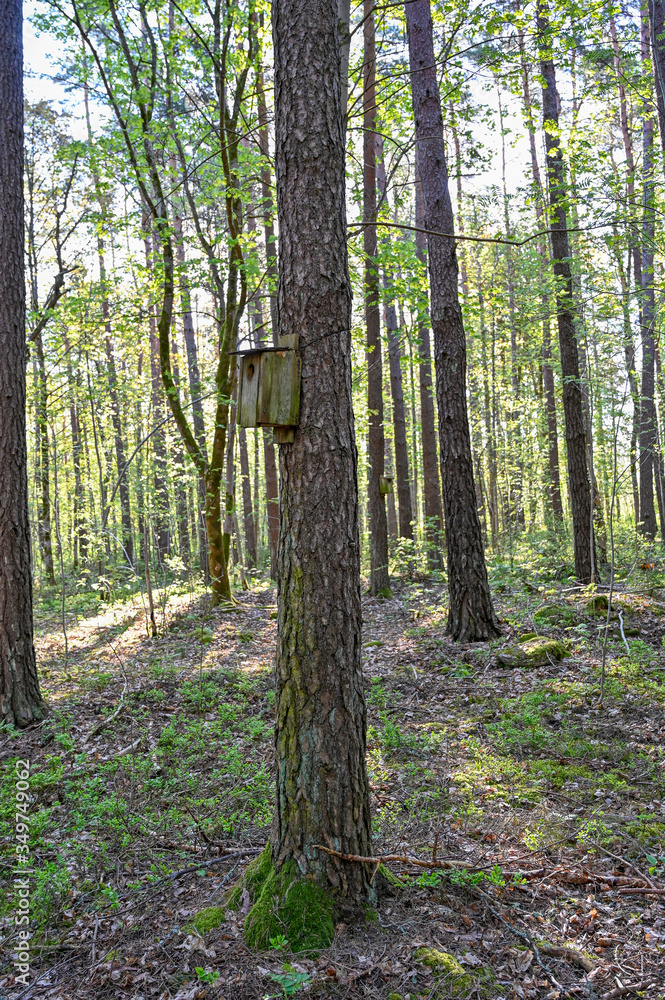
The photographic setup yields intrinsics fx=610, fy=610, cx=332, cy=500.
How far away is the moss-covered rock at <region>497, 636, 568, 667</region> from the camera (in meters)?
6.57

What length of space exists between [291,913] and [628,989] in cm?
145

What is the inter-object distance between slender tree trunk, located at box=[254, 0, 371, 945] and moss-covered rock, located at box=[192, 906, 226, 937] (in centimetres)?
22

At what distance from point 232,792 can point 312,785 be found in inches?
70.3

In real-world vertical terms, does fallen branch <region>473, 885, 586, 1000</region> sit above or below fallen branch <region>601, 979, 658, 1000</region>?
above

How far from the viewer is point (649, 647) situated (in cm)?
637

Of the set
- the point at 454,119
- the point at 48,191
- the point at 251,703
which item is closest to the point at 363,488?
the point at 48,191

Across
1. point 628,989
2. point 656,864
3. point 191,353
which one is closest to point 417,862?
point 628,989

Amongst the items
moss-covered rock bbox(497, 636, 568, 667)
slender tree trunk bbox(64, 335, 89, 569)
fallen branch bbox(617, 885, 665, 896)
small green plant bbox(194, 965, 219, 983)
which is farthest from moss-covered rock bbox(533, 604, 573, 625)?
slender tree trunk bbox(64, 335, 89, 569)

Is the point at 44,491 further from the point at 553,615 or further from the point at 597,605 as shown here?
the point at 597,605

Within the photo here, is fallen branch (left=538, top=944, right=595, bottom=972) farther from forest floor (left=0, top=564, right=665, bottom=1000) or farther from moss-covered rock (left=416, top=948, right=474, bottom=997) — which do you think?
moss-covered rock (left=416, top=948, right=474, bottom=997)

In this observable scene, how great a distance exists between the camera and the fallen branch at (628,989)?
2.53 m

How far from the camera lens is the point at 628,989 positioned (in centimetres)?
255

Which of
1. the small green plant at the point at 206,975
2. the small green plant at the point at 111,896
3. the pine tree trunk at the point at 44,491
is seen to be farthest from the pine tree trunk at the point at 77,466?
the small green plant at the point at 206,975

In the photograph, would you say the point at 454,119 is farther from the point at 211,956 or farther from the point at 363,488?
the point at 363,488
